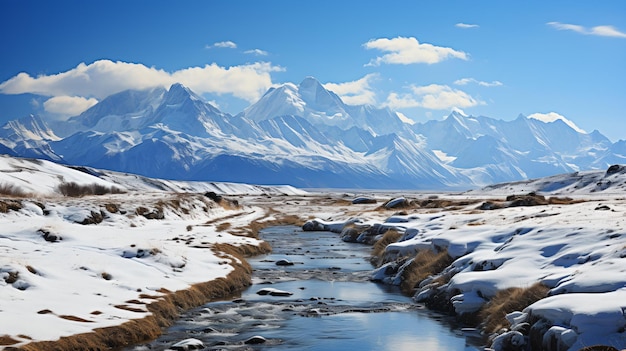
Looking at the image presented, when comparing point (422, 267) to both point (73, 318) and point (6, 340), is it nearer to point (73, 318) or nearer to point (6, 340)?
point (73, 318)

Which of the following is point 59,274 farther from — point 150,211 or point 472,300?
point 150,211

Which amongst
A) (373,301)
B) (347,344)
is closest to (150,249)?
(373,301)

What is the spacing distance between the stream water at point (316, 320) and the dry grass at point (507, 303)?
3.17 ft

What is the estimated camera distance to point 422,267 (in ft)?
120

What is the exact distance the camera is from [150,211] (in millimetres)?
67125

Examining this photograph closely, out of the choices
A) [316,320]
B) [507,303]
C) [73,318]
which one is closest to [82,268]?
[73,318]

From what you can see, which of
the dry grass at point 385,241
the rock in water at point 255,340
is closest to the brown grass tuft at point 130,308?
the rock in water at point 255,340

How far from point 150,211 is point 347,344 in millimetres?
47294

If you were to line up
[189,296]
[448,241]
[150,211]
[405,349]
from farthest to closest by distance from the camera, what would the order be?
[150,211] < [448,241] < [189,296] < [405,349]

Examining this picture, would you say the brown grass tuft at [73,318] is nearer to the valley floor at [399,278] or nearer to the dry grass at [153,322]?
the valley floor at [399,278]

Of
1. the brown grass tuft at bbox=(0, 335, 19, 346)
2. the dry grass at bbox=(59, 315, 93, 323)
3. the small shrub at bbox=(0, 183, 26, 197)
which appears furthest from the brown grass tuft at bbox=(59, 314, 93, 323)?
the small shrub at bbox=(0, 183, 26, 197)

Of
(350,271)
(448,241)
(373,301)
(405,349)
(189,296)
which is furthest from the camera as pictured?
(350,271)

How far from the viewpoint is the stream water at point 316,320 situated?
23734 mm

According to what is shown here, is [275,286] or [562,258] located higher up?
[562,258]
